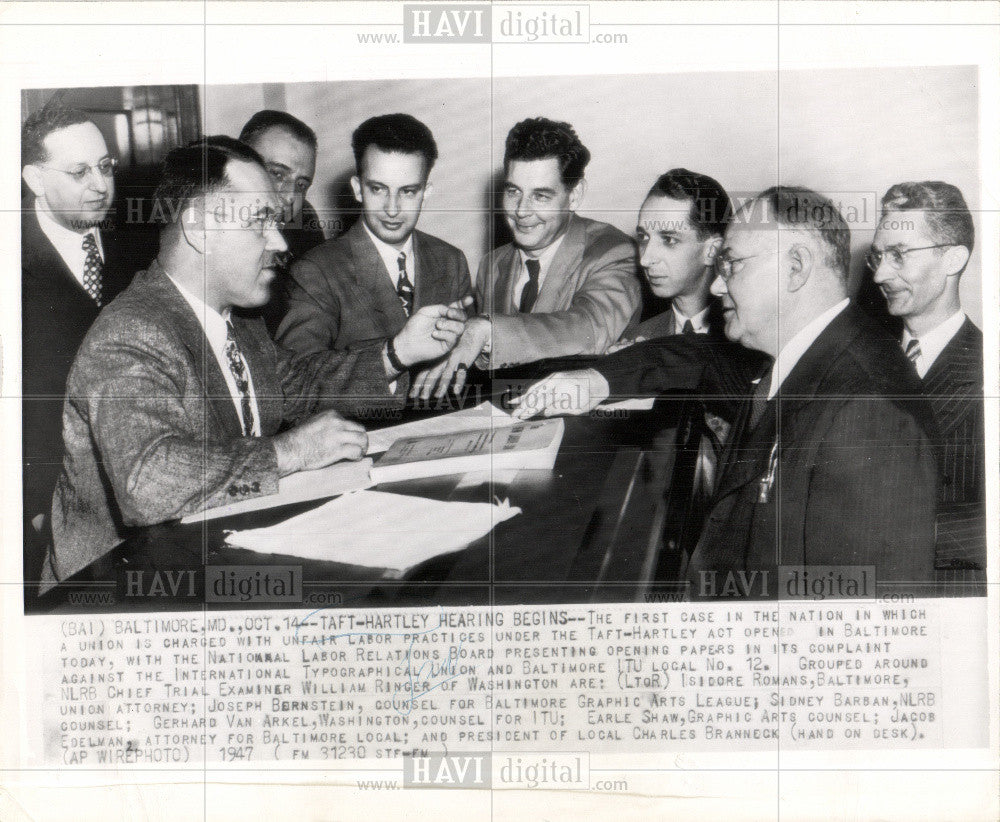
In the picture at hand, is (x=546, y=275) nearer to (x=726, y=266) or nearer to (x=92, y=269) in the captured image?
(x=726, y=266)

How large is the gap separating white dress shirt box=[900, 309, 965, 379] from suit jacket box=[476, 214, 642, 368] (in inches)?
20.5

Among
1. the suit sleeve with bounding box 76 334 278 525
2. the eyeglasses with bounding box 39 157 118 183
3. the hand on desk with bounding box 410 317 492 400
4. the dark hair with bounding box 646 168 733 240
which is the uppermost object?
the eyeglasses with bounding box 39 157 118 183

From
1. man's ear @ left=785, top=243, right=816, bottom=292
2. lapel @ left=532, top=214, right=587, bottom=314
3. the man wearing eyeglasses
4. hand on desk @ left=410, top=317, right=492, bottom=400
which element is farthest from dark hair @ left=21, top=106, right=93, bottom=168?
man's ear @ left=785, top=243, right=816, bottom=292

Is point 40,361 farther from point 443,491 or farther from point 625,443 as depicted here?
point 625,443

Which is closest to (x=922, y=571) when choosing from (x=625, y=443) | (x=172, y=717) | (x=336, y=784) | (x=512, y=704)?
(x=625, y=443)

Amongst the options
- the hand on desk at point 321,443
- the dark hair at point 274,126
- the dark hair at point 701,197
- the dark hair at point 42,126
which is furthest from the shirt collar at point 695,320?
the dark hair at point 42,126

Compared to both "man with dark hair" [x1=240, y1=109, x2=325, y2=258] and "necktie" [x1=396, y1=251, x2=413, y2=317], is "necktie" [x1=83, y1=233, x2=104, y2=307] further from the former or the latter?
"necktie" [x1=396, y1=251, x2=413, y2=317]

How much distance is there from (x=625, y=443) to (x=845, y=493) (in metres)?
0.41

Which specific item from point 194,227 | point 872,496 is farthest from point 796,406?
point 194,227

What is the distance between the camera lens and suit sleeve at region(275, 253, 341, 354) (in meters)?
1.60

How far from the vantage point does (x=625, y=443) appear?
1604mm

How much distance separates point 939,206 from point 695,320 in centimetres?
50

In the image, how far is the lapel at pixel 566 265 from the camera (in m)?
1.62

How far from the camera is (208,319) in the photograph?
1591 millimetres
